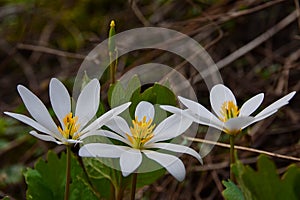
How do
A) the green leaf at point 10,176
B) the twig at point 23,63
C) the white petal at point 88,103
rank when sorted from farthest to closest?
the twig at point 23,63 → the green leaf at point 10,176 → the white petal at point 88,103

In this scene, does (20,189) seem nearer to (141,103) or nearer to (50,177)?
(50,177)

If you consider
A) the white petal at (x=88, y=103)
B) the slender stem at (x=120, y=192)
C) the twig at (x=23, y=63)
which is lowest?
the slender stem at (x=120, y=192)

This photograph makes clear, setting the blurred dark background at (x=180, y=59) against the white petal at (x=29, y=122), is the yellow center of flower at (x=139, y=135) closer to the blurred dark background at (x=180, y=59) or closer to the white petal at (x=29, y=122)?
the white petal at (x=29, y=122)

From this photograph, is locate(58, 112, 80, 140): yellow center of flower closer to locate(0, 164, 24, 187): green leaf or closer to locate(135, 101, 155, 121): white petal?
locate(135, 101, 155, 121): white petal

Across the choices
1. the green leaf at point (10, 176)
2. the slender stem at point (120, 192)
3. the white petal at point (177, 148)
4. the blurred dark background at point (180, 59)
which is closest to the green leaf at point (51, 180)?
the slender stem at point (120, 192)

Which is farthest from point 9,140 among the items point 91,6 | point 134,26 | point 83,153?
point 83,153

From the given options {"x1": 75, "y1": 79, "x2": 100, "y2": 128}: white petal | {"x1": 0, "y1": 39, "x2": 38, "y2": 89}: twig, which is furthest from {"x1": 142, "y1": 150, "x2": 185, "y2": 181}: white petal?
{"x1": 0, "y1": 39, "x2": 38, "y2": 89}: twig
